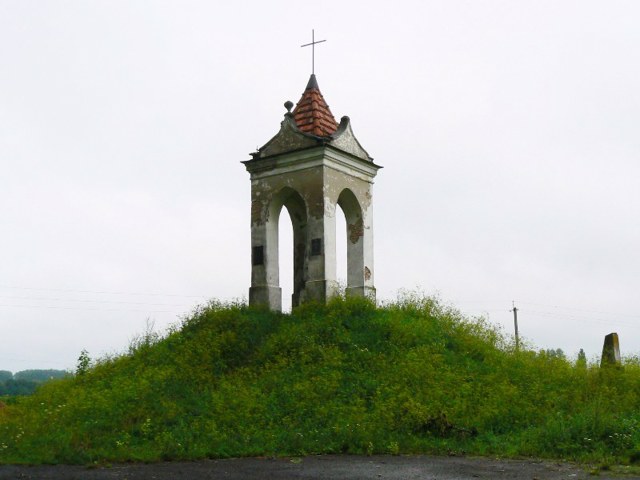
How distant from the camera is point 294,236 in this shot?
17891 mm

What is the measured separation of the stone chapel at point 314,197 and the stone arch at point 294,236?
0.08ft

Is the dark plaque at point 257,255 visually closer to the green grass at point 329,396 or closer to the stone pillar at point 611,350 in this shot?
the green grass at point 329,396

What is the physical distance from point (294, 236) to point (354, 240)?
189 centimetres

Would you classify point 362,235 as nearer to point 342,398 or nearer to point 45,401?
point 342,398

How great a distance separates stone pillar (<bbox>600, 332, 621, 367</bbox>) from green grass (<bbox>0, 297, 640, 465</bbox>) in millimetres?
377

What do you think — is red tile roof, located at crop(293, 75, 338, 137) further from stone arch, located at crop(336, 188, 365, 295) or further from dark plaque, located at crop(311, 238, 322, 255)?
dark plaque, located at crop(311, 238, 322, 255)

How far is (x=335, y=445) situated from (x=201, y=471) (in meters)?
2.17

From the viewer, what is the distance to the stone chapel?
1541 centimetres

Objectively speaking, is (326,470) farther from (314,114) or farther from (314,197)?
(314,114)

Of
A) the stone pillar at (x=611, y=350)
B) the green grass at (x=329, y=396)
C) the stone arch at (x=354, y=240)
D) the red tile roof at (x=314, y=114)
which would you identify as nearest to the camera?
the green grass at (x=329, y=396)

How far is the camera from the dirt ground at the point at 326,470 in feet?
24.8

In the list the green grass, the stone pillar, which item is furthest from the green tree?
the stone pillar

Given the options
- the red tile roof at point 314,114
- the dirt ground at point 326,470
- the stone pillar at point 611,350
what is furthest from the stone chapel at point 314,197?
the dirt ground at point 326,470

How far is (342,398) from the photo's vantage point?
1125cm
